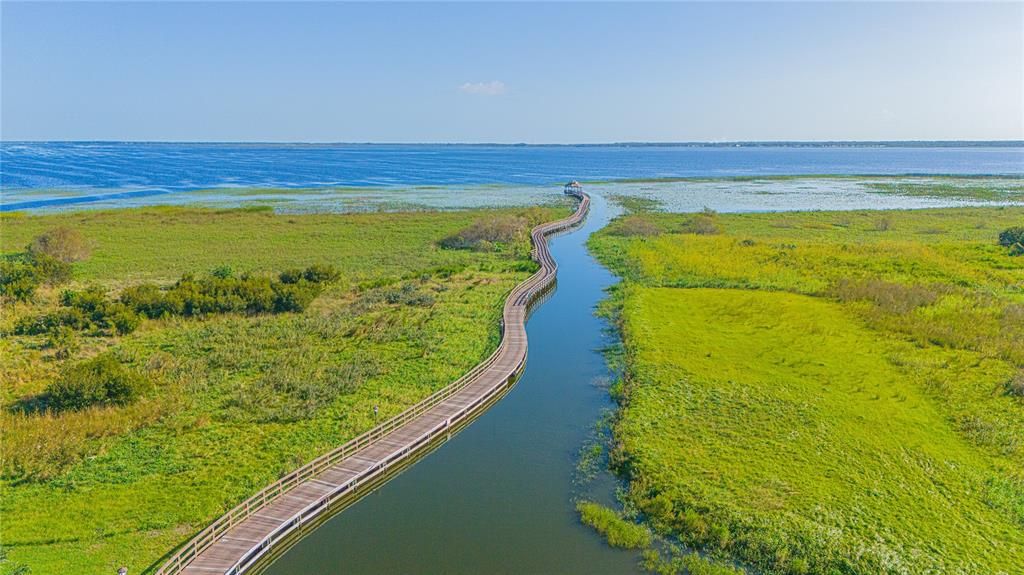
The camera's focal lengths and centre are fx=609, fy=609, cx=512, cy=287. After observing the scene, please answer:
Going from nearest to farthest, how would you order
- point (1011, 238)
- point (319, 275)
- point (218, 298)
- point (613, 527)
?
point (613, 527)
point (218, 298)
point (319, 275)
point (1011, 238)

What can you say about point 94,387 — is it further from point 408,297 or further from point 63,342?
point 408,297

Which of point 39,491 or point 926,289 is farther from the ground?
point 926,289

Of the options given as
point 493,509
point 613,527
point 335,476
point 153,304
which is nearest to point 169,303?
point 153,304

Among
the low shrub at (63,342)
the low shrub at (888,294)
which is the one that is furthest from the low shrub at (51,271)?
the low shrub at (888,294)

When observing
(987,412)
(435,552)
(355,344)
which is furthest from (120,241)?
(987,412)

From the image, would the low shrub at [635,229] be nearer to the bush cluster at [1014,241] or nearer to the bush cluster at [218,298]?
the bush cluster at [1014,241]

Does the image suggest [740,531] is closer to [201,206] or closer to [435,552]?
[435,552]

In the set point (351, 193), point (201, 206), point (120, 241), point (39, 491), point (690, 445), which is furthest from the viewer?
point (351, 193)
